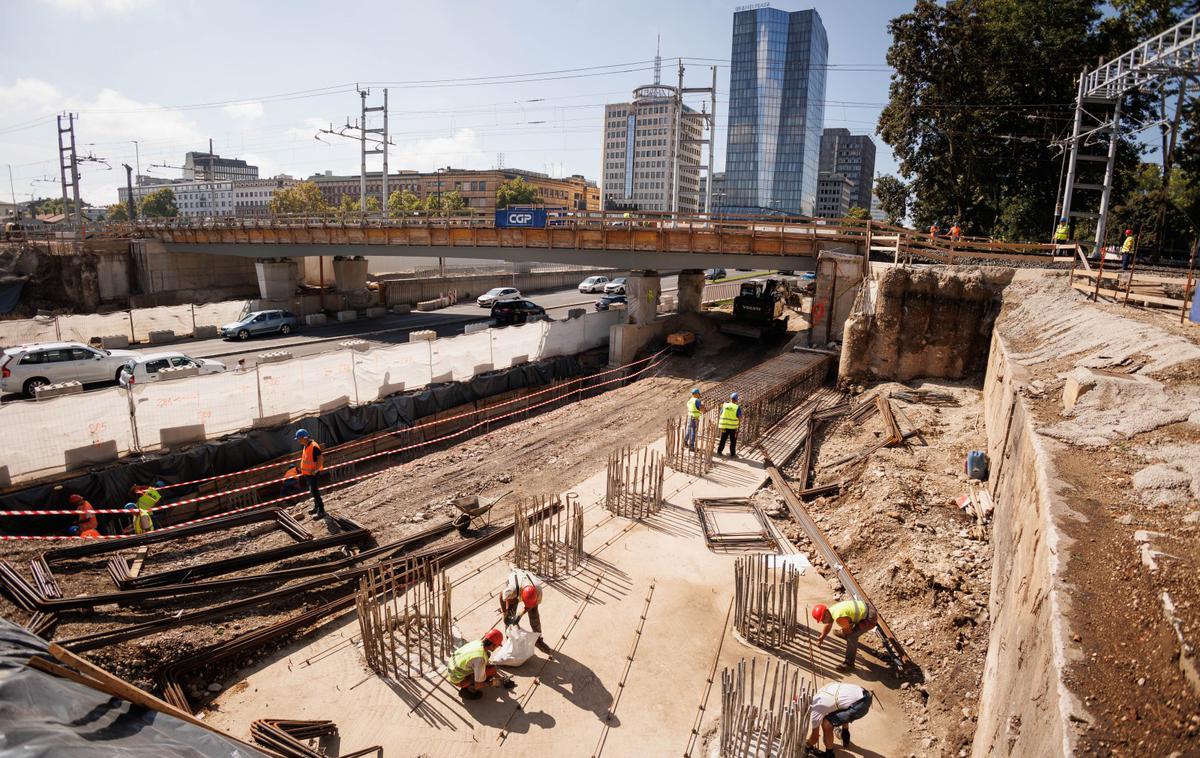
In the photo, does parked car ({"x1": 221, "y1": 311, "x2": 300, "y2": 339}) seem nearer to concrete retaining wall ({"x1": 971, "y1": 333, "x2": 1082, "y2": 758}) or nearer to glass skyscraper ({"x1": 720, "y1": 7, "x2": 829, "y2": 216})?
concrete retaining wall ({"x1": 971, "y1": 333, "x2": 1082, "y2": 758})

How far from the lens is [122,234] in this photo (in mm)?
45094

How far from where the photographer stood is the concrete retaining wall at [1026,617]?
4.27 metres

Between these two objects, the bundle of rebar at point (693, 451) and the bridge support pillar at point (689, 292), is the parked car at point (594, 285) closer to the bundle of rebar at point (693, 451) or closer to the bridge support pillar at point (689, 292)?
the bridge support pillar at point (689, 292)

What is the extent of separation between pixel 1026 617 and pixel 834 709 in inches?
87.9

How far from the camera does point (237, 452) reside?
623 inches

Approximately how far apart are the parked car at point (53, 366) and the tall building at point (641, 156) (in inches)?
4628

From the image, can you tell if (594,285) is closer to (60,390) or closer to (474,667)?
(60,390)

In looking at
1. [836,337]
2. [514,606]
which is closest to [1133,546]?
[514,606]

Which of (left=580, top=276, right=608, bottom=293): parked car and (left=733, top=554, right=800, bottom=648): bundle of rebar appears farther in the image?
(left=580, top=276, right=608, bottom=293): parked car

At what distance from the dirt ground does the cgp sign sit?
1787 cm

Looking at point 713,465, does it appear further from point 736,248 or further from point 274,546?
point 736,248

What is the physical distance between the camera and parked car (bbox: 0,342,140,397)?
1938 centimetres

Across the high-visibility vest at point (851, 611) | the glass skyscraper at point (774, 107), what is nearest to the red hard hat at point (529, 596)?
the high-visibility vest at point (851, 611)

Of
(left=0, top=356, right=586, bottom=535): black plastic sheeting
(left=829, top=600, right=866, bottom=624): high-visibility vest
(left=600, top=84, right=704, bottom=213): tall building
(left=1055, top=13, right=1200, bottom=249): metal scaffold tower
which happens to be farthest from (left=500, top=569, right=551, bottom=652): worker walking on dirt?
(left=600, top=84, right=704, bottom=213): tall building
